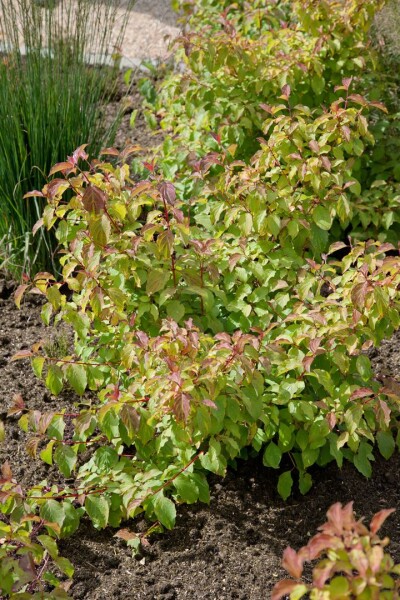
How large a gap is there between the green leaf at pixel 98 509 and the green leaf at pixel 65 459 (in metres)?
0.09

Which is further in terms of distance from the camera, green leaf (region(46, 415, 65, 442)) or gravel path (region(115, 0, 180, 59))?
gravel path (region(115, 0, 180, 59))

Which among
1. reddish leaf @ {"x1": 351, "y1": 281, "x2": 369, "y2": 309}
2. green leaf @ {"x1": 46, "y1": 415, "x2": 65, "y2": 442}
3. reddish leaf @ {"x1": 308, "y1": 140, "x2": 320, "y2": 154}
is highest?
reddish leaf @ {"x1": 308, "y1": 140, "x2": 320, "y2": 154}

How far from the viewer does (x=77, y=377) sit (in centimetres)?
241

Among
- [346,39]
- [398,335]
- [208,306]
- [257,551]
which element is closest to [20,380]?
[208,306]

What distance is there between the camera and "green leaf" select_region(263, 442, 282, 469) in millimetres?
2440

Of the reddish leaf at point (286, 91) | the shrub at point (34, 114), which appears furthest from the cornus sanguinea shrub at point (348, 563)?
the shrub at point (34, 114)

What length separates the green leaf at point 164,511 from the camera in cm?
228

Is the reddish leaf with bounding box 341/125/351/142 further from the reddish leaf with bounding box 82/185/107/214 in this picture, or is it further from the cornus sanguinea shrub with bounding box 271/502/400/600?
the cornus sanguinea shrub with bounding box 271/502/400/600

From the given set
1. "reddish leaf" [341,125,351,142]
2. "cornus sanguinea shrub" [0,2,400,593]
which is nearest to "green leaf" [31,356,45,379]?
"cornus sanguinea shrub" [0,2,400,593]

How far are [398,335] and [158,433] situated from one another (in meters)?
1.12

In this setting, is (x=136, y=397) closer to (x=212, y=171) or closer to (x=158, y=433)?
(x=158, y=433)

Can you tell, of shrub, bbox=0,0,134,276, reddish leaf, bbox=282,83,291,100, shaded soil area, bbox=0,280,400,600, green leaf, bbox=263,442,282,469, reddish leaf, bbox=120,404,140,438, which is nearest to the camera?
reddish leaf, bbox=120,404,140,438

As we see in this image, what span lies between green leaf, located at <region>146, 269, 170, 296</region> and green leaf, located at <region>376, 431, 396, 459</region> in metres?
0.75

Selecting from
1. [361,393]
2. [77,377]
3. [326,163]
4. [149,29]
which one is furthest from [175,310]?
[149,29]
